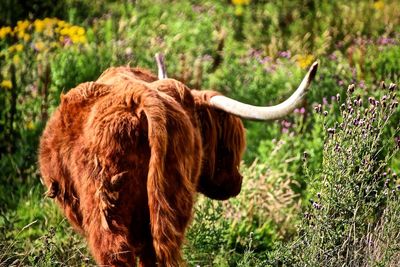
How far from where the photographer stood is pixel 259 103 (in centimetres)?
827

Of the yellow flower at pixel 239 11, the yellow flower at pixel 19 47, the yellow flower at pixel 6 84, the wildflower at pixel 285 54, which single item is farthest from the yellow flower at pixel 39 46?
the yellow flower at pixel 239 11

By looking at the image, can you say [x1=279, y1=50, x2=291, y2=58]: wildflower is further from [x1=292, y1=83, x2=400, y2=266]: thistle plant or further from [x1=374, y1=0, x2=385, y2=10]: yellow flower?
[x1=292, y1=83, x2=400, y2=266]: thistle plant

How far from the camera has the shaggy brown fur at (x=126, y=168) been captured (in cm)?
425

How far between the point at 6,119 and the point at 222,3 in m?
4.69

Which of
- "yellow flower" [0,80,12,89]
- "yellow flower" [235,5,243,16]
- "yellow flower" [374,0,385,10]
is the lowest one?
"yellow flower" [0,80,12,89]

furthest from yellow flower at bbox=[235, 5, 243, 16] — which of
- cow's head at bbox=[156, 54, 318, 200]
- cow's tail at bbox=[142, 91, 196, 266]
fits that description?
cow's tail at bbox=[142, 91, 196, 266]

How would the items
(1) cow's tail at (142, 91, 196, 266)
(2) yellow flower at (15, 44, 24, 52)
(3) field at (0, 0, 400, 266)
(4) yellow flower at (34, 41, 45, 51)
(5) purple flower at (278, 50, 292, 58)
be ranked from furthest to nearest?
(5) purple flower at (278, 50, 292, 58)
(4) yellow flower at (34, 41, 45, 51)
(2) yellow flower at (15, 44, 24, 52)
(3) field at (0, 0, 400, 266)
(1) cow's tail at (142, 91, 196, 266)

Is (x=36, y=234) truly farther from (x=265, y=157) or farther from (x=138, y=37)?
(x=138, y=37)

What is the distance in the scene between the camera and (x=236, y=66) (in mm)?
9188

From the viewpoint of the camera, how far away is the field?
4840 millimetres

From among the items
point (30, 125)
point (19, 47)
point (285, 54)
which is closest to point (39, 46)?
point (19, 47)

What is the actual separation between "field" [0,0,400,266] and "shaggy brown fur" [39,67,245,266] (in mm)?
521

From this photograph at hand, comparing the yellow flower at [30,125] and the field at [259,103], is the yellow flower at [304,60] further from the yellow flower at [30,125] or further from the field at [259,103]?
the yellow flower at [30,125]

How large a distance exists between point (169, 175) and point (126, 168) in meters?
0.20
